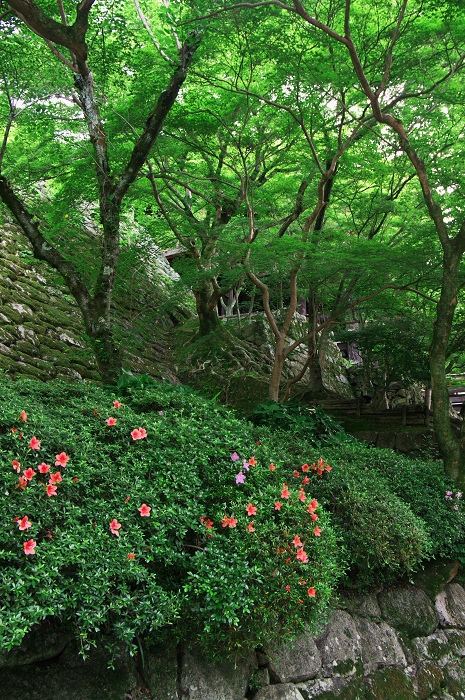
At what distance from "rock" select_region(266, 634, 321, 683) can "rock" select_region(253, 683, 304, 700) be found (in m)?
0.04

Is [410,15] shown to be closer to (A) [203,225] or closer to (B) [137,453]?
(A) [203,225]

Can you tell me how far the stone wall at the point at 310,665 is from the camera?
2.32m

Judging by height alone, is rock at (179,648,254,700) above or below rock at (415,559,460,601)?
below

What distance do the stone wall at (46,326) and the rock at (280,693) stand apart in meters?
3.51

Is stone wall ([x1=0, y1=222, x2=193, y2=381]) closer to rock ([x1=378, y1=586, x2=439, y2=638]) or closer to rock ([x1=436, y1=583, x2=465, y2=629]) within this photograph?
rock ([x1=378, y1=586, x2=439, y2=638])

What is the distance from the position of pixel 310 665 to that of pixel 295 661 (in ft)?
0.48

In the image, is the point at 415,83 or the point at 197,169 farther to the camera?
the point at 197,169

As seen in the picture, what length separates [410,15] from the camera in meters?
5.59

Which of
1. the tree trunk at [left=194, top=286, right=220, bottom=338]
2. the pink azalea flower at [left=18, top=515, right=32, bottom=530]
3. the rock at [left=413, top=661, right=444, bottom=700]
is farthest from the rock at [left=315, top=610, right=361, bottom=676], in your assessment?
the tree trunk at [left=194, top=286, right=220, bottom=338]

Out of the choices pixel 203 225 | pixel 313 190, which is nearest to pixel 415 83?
pixel 313 190

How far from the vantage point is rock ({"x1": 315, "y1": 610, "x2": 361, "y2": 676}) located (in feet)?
10.7

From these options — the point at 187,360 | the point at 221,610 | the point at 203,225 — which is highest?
the point at 203,225

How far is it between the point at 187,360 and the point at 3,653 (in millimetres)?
8770

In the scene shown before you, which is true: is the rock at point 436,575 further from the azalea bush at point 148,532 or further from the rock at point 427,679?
the azalea bush at point 148,532
